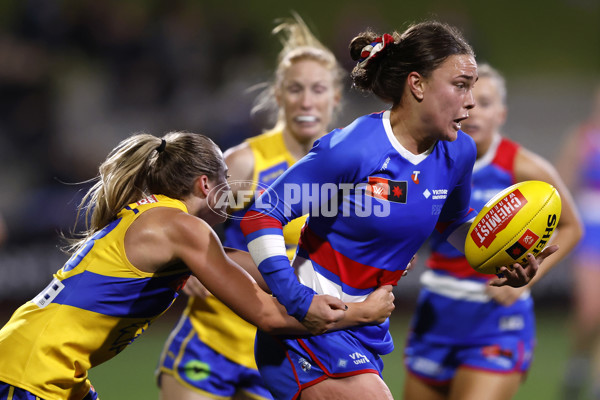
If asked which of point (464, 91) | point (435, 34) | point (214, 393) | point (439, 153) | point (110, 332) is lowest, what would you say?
point (214, 393)

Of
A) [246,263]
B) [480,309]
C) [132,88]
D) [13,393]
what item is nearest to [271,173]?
[246,263]

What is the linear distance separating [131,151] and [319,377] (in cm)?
123

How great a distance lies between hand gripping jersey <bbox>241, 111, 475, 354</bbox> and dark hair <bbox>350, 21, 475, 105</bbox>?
130 mm

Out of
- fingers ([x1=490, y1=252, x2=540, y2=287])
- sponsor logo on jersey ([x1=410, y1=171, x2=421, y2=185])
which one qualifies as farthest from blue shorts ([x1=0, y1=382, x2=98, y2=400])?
fingers ([x1=490, y1=252, x2=540, y2=287])

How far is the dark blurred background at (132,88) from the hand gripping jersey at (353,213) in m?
5.72

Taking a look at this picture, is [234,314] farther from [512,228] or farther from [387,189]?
[512,228]

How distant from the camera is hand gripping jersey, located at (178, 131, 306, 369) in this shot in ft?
14.6

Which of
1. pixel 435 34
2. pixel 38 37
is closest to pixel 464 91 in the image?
pixel 435 34

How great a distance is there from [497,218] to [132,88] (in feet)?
25.2

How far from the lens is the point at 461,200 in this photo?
3.59 meters

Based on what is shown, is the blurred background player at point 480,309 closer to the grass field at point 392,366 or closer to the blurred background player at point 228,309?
the blurred background player at point 228,309

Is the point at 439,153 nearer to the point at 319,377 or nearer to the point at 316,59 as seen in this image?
the point at 319,377

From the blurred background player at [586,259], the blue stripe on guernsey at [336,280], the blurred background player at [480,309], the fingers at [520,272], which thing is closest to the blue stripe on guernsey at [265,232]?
the blue stripe on guernsey at [336,280]

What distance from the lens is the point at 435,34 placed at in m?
3.24
